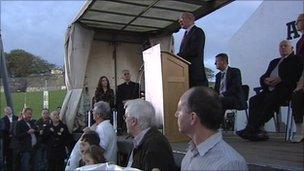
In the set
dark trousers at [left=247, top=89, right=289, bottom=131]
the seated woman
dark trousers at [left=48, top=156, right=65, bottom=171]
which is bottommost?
dark trousers at [left=48, top=156, right=65, bottom=171]

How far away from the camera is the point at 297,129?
5594 mm

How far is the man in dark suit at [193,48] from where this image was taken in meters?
5.84

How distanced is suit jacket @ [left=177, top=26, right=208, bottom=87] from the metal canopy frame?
2.95m

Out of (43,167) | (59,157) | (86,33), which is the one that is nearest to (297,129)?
(86,33)

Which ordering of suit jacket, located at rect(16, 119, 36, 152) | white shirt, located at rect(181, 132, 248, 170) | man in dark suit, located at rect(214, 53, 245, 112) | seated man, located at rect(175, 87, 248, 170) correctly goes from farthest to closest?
1. suit jacket, located at rect(16, 119, 36, 152)
2. man in dark suit, located at rect(214, 53, 245, 112)
3. seated man, located at rect(175, 87, 248, 170)
4. white shirt, located at rect(181, 132, 248, 170)

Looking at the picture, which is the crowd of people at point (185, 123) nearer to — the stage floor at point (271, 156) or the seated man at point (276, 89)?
the seated man at point (276, 89)

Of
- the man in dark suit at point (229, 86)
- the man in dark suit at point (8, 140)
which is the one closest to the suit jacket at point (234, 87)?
the man in dark suit at point (229, 86)

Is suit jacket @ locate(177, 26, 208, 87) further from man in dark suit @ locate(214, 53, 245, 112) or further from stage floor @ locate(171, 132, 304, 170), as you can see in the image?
stage floor @ locate(171, 132, 304, 170)

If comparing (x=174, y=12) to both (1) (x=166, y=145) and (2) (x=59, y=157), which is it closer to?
(2) (x=59, y=157)

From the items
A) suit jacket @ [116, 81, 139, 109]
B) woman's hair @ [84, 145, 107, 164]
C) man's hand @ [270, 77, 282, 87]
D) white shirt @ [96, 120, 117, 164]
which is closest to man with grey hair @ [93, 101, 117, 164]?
white shirt @ [96, 120, 117, 164]

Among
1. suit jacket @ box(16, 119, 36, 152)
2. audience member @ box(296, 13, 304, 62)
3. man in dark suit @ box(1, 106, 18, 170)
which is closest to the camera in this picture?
audience member @ box(296, 13, 304, 62)

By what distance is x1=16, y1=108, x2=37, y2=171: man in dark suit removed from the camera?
10.8m

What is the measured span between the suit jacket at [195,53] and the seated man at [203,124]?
3381mm

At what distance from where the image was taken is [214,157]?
2.41 metres
